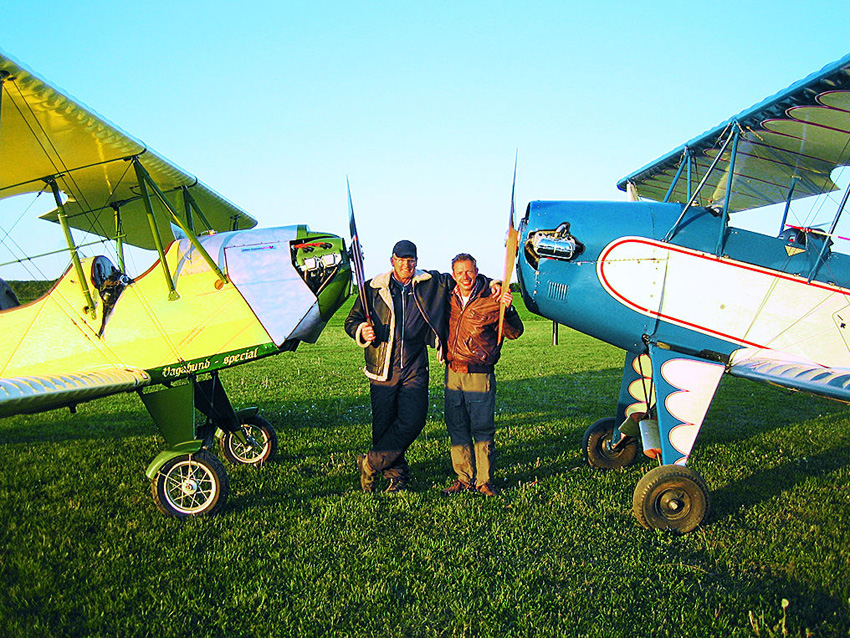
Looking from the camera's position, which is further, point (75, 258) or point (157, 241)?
point (157, 241)

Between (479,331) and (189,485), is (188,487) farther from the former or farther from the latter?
(479,331)

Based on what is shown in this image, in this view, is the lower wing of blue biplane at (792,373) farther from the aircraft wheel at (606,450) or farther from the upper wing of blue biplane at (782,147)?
the upper wing of blue biplane at (782,147)

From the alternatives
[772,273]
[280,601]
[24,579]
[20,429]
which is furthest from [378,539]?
[20,429]

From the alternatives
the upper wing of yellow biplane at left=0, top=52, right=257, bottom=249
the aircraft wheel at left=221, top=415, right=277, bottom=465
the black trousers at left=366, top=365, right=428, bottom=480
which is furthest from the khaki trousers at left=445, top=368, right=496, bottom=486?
the upper wing of yellow biplane at left=0, top=52, right=257, bottom=249

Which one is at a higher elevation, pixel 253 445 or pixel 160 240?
pixel 160 240

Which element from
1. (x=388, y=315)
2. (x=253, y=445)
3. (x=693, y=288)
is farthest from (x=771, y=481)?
(x=253, y=445)

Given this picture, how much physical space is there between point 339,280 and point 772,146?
392 centimetres

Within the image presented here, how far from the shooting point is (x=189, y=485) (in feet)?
14.4

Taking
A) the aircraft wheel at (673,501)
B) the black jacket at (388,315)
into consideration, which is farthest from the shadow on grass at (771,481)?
the black jacket at (388,315)

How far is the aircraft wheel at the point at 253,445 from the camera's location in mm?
5926

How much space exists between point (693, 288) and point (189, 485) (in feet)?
14.1

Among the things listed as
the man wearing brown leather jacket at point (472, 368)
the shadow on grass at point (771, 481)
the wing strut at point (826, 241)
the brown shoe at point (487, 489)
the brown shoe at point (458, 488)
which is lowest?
the shadow on grass at point (771, 481)

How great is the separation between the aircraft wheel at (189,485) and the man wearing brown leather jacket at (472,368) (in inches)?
74.8

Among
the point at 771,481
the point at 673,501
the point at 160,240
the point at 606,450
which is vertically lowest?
the point at 771,481
